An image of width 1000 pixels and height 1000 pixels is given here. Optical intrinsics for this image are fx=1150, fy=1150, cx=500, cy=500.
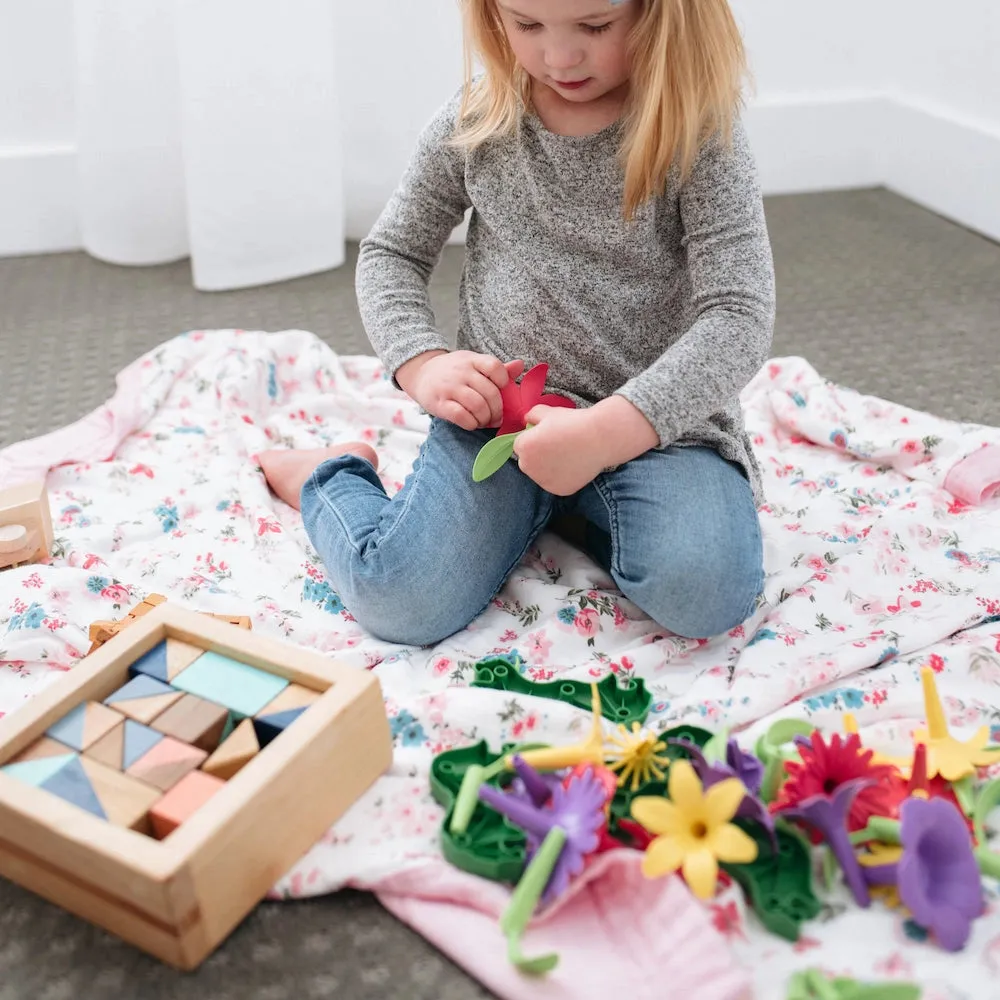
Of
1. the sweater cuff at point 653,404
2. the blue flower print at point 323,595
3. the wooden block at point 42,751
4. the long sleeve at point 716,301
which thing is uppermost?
the long sleeve at point 716,301

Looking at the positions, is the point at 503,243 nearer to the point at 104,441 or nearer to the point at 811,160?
the point at 104,441

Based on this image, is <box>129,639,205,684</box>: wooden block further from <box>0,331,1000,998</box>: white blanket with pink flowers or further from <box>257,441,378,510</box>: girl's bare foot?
<box>257,441,378,510</box>: girl's bare foot

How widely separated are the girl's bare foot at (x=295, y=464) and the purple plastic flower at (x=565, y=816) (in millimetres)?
458

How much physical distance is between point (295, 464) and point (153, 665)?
37cm

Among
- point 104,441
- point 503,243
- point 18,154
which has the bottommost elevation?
point 104,441

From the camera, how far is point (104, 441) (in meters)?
1.12

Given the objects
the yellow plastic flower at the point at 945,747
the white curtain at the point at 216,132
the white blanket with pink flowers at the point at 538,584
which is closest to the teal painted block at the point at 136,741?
the white blanket with pink flowers at the point at 538,584

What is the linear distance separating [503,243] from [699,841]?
1.61ft

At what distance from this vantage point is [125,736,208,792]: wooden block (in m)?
0.62

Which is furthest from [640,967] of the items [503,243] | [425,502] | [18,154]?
[18,154]

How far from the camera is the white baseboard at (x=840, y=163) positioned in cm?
166

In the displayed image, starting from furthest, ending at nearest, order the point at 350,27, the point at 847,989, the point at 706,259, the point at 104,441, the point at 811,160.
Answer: the point at 811,160, the point at 350,27, the point at 104,441, the point at 706,259, the point at 847,989

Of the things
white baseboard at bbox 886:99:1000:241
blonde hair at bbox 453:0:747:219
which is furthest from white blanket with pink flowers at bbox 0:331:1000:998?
white baseboard at bbox 886:99:1000:241

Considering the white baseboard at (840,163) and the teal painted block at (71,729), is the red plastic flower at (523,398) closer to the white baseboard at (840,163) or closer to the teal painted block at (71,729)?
the teal painted block at (71,729)
